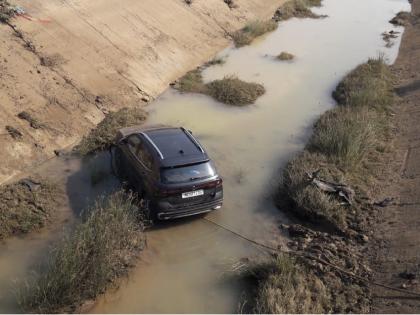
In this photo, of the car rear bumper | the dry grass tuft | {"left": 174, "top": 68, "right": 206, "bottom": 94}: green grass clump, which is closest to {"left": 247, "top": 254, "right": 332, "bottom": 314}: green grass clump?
the car rear bumper

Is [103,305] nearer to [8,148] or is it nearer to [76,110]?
[8,148]

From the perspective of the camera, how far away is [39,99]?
16.0 m

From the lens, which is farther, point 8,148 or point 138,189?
point 8,148

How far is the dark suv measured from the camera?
10852mm

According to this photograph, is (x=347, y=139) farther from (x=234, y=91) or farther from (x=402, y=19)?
(x=402, y=19)

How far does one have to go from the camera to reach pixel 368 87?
63.4 ft

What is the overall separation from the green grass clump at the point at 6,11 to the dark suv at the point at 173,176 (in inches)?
376

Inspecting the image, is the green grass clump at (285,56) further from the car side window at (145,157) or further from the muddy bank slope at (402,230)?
the car side window at (145,157)

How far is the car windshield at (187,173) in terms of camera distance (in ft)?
35.6

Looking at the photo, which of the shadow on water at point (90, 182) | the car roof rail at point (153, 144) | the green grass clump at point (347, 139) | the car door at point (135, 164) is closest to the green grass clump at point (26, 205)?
the shadow on water at point (90, 182)

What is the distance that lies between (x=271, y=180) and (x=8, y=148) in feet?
23.9

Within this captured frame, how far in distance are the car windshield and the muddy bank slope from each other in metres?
4.03

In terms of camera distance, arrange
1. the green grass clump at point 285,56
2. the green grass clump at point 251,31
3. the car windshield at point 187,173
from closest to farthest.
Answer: the car windshield at point 187,173
the green grass clump at point 285,56
the green grass clump at point 251,31

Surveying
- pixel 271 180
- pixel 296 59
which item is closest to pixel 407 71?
pixel 296 59
